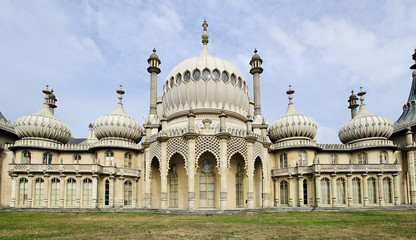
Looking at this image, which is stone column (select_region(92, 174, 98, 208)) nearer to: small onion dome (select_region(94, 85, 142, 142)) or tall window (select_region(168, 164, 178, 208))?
small onion dome (select_region(94, 85, 142, 142))

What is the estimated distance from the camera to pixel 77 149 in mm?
35688

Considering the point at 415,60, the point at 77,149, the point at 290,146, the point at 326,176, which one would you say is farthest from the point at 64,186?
the point at 415,60

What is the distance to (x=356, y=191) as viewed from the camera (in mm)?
32375

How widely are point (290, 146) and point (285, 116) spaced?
13.5ft

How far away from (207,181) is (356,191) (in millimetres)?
15268

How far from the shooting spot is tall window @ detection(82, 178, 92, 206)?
3117 cm

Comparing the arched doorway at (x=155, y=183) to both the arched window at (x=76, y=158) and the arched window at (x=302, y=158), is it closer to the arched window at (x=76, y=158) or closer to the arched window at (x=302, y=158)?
the arched window at (x=76, y=158)

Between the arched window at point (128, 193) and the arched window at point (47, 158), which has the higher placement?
the arched window at point (47, 158)

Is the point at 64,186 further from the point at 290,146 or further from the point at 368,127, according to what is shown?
the point at 368,127

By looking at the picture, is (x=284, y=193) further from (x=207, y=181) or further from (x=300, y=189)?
(x=207, y=181)

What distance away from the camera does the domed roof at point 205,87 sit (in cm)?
3278

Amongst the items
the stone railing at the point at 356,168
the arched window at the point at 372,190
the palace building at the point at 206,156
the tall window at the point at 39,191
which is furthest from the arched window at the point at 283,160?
the tall window at the point at 39,191

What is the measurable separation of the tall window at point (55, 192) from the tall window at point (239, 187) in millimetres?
17117

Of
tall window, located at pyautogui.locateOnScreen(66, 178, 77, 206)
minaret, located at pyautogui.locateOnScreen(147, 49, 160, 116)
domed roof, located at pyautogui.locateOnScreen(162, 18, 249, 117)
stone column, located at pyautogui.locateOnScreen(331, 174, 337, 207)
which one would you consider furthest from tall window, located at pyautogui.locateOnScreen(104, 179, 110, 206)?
stone column, located at pyautogui.locateOnScreen(331, 174, 337, 207)
